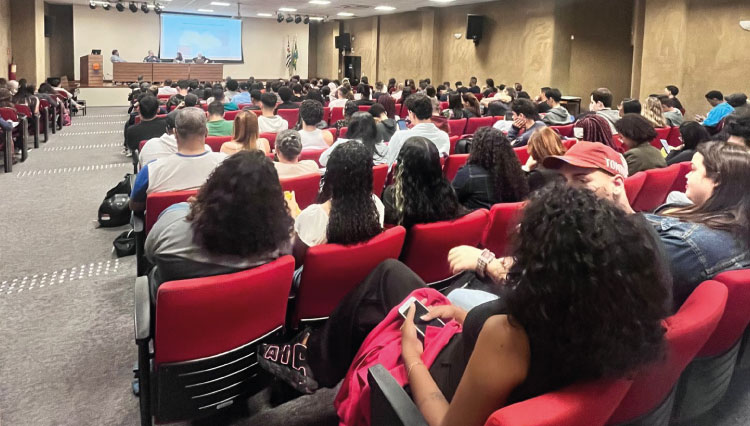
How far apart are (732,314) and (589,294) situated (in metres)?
1.01

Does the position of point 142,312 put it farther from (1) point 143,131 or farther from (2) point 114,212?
(1) point 143,131

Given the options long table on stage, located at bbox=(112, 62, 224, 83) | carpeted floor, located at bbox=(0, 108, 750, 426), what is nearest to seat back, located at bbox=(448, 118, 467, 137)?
carpeted floor, located at bbox=(0, 108, 750, 426)

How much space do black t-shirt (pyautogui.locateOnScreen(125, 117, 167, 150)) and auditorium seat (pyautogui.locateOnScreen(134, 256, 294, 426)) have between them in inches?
201

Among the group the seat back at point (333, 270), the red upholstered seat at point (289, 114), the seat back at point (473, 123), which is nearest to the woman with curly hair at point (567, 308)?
the seat back at point (333, 270)

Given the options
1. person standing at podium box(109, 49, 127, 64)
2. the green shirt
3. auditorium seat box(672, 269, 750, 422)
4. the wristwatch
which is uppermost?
person standing at podium box(109, 49, 127, 64)

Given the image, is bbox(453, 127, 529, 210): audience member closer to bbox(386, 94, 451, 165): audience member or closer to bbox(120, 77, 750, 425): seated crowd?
bbox(120, 77, 750, 425): seated crowd

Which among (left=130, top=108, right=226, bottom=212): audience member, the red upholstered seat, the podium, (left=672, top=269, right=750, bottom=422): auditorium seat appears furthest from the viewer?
the podium

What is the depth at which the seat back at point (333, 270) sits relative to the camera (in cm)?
217

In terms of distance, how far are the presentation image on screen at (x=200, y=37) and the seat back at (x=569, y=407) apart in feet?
73.5

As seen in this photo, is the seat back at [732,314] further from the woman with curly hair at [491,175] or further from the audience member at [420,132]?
the audience member at [420,132]

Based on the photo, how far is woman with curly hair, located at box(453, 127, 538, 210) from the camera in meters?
3.26

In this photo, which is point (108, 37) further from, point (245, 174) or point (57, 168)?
point (245, 174)

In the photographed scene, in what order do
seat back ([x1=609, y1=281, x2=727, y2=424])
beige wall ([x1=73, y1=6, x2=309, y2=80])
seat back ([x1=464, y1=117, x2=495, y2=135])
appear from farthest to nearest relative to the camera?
beige wall ([x1=73, y1=6, x2=309, y2=80]) → seat back ([x1=464, y1=117, x2=495, y2=135]) → seat back ([x1=609, y1=281, x2=727, y2=424])

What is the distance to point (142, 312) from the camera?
6.30 feet
